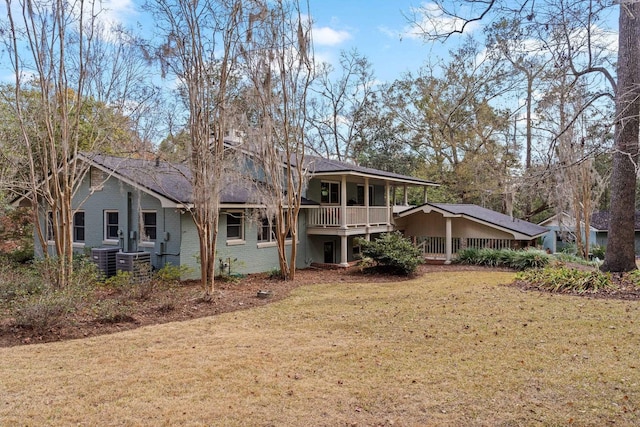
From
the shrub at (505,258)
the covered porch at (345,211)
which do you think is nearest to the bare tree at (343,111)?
the covered porch at (345,211)

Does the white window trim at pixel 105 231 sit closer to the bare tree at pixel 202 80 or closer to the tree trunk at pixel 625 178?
the bare tree at pixel 202 80

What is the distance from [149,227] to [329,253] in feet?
26.2

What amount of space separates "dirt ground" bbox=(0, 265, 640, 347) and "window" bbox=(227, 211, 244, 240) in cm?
152

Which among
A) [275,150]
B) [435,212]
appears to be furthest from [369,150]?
[275,150]

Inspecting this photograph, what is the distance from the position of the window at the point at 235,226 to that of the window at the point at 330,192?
4.58 metres

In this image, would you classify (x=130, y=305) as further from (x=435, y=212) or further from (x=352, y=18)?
(x=435, y=212)

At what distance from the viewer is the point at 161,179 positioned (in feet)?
48.5

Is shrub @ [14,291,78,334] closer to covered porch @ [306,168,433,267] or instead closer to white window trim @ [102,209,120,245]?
white window trim @ [102,209,120,245]

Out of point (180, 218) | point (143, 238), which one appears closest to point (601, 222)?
point (180, 218)

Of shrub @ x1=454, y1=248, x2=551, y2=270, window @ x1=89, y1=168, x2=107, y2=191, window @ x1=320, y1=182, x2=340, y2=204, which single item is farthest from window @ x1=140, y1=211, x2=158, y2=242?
shrub @ x1=454, y1=248, x2=551, y2=270

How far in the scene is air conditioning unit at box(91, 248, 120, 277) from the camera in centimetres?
1381

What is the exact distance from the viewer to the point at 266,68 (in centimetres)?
1235

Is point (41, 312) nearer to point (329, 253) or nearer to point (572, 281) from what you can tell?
point (572, 281)

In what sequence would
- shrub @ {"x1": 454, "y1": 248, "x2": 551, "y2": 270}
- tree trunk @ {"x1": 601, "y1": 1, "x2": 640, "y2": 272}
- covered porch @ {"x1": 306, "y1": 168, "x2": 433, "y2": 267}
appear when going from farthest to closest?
covered porch @ {"x1": 306, "y1": 168, "x2": 433, "y2": 267} < shrub @ {"x1": 454, "y1": 248, "x2": 551, "y2": 270} < tree trunk @ {"x1": 601, "y1": 1, "x2": 640, "y2": 272}
